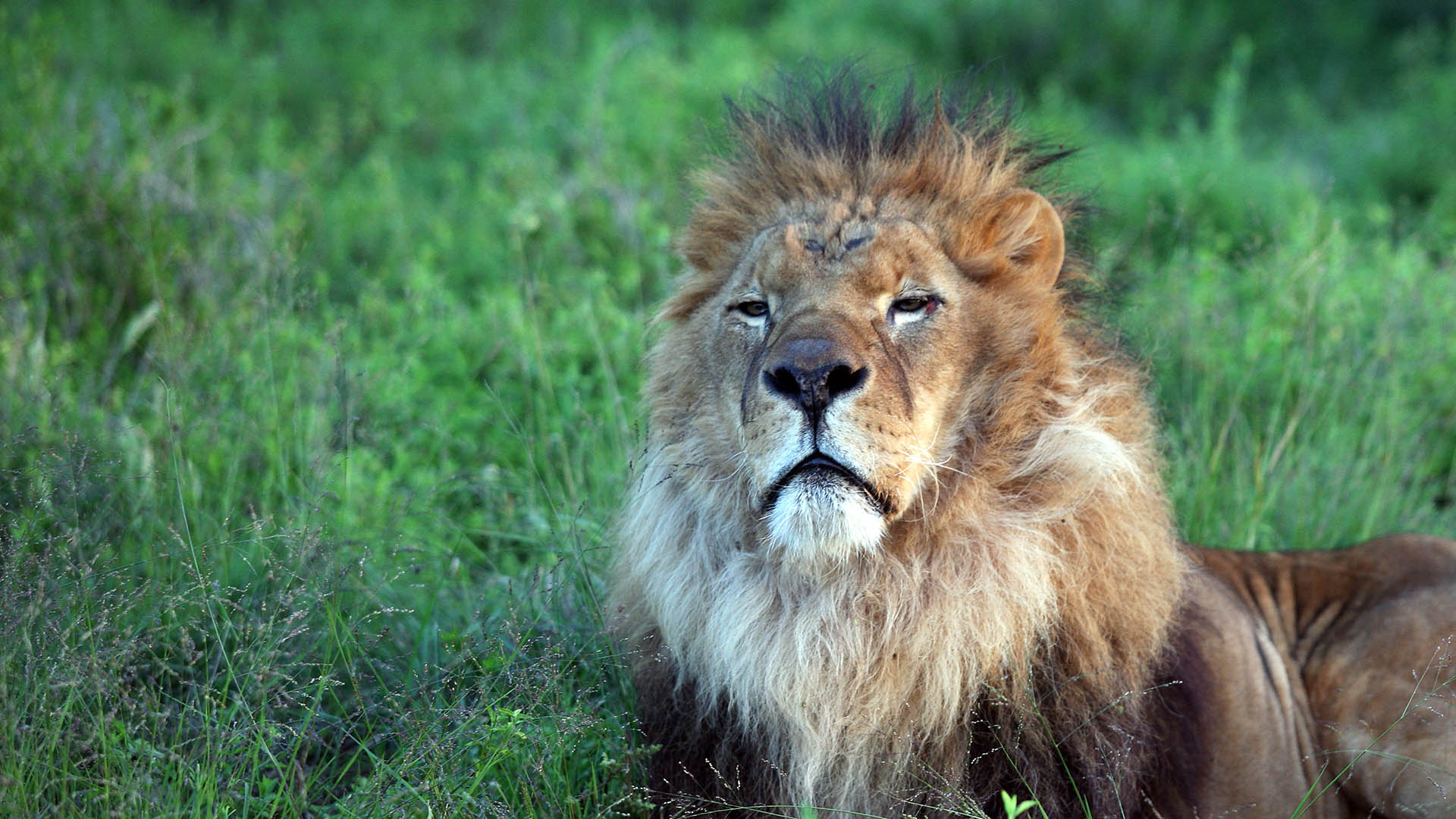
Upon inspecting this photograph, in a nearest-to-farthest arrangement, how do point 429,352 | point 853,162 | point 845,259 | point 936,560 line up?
point 936,560
point 845,259
point 853,162
point 429,352

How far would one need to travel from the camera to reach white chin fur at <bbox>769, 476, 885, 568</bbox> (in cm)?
229

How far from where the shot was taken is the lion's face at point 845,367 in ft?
7.51

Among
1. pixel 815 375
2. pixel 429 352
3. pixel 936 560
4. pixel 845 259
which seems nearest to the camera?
pixel 815 375

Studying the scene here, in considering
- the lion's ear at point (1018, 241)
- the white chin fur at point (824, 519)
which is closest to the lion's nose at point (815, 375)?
the white chin fur at point (824, 519)

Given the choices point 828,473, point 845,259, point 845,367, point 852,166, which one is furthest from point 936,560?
point 852,166

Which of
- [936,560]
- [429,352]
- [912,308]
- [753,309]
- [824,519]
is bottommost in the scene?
[429,352]

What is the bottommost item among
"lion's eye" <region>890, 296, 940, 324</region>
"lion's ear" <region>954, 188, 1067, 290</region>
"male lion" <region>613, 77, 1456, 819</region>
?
"male lion" <region>613, 77, 1456, 819</region>

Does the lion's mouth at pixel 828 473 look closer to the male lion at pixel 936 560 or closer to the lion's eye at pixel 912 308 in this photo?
the male lion at pixel 936 560

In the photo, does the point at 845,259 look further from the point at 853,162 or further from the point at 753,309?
the point at 853,162

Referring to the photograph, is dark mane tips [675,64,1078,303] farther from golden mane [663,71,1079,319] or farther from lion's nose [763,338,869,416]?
lion's nose [763,338,869,416]

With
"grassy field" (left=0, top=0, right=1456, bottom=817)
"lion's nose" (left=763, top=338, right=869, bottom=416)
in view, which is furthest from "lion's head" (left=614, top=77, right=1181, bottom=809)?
"grassy field" (left=0, top=0, right=1456, bottom=817)

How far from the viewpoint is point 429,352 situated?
4934 millimetres

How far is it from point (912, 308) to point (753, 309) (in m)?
0.33

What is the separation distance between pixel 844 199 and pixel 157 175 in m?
3.48
